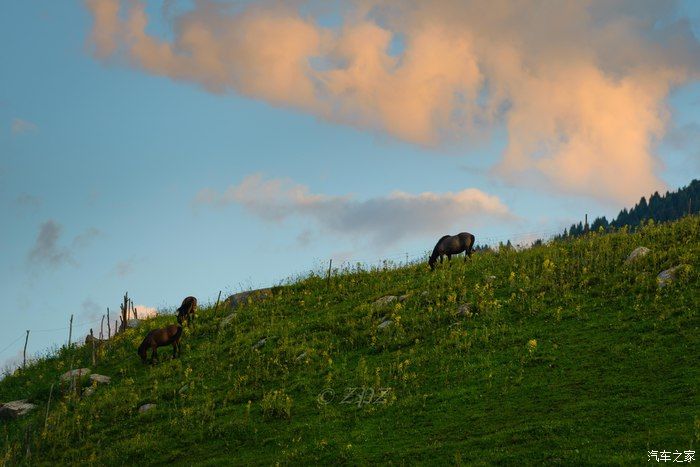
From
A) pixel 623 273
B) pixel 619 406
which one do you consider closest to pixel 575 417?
pixel 619 406

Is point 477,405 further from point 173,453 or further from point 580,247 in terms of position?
point 580,247

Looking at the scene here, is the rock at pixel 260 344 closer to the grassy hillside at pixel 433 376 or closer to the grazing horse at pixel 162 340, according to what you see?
the grassy hillside at pixel 433 376

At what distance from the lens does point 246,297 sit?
49031 mm

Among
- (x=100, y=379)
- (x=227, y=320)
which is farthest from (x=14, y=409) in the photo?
(x=227, y=320)

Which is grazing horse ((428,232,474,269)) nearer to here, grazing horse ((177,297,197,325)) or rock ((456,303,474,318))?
rock ((456,303,474,318))

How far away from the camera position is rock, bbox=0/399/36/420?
38.0 m

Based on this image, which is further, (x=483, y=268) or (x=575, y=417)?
(x=483, y=268)

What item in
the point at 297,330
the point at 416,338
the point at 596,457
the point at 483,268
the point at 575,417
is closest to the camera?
the point at 596,457

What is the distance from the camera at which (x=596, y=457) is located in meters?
17.5

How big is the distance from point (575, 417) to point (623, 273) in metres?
15.7

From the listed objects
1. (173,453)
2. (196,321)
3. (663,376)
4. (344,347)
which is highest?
(196,321)

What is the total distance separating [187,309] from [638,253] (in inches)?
1124

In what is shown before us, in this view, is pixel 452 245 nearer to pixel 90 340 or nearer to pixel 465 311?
pixel 465 311

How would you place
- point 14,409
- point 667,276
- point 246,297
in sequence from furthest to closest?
point 246,297
point 14,409
point 667,276
